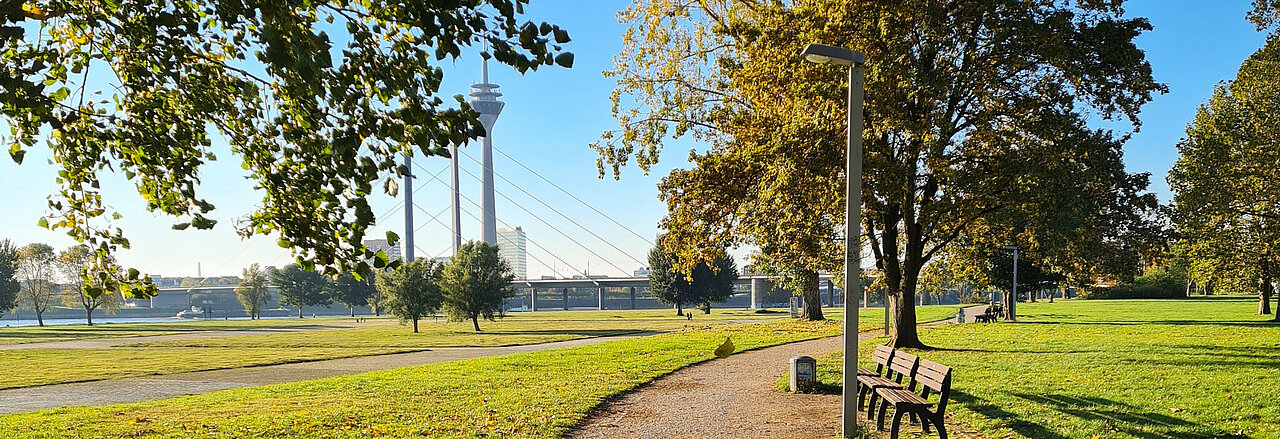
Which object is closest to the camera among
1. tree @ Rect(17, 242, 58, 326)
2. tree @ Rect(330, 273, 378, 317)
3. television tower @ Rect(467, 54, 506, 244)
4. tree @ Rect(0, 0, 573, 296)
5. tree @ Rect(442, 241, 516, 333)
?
tree @ Rect(0, 0, 573, 296)

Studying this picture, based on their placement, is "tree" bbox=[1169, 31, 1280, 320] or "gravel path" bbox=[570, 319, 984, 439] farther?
"tree" bbox=[1169, 31, 1280, 320]

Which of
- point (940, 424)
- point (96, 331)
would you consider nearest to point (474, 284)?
point (96, 331)

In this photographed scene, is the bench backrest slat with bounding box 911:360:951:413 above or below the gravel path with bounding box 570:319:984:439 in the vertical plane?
above

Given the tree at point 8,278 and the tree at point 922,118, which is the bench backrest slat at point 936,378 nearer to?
the tree at point 922,118

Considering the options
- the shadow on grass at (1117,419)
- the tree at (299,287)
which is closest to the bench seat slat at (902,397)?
the shadow on grass at (1117,419)

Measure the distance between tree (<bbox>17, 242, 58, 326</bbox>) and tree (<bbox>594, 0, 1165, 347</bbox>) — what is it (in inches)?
2912

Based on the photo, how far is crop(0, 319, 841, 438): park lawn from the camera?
380 inches

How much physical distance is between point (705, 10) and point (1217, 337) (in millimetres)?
14979

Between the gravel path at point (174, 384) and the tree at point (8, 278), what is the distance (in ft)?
180

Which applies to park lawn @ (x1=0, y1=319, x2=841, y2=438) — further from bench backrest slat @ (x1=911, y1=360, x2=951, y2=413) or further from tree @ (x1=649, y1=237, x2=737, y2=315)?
tree @ (x1=649, y1=237, x2=737, y2=315)

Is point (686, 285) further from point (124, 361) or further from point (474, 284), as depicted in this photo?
point (124, 361)

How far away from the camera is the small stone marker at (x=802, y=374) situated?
12.0 metres

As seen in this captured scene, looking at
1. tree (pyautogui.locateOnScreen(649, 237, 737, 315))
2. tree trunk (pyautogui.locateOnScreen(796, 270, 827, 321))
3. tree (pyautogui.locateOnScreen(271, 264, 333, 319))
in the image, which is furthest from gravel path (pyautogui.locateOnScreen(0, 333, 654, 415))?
tree (pyautogui.locateOnScreen(271, 264, 333, 319))

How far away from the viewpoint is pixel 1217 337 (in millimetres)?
20688
